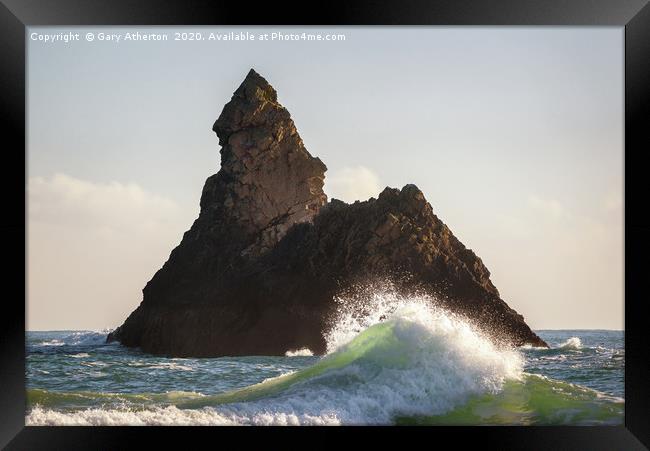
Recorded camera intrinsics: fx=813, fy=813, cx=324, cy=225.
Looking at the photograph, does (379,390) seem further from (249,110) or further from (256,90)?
(249,110)

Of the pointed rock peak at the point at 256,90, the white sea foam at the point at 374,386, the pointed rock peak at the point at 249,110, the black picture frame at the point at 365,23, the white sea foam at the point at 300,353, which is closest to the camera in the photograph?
the black picture frame at the point at 365,23

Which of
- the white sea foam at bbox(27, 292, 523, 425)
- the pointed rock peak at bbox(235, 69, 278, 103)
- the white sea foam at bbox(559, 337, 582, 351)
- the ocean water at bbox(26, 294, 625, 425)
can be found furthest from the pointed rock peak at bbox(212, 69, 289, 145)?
the white sea foam at bbox(559, 337, 582, 351)

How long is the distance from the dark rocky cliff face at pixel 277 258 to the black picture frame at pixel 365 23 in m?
7.42

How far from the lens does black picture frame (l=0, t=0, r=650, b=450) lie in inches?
376

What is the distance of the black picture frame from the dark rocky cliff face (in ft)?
24.3

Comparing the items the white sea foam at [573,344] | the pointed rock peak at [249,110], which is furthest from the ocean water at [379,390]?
the pointed rock peak at [249,110]

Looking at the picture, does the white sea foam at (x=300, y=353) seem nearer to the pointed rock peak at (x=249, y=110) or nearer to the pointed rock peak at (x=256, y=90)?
the pointed rock peak at (x=249, y=110)

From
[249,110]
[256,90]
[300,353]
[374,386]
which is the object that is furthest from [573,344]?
[249,110]

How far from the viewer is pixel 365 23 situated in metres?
9.55

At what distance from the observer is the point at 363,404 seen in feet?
34.6

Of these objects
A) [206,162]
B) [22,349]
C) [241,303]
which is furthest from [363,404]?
[241,303]

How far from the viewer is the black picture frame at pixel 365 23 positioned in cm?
955

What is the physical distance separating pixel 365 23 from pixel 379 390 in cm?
478

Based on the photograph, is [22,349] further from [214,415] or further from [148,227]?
[148,227]
